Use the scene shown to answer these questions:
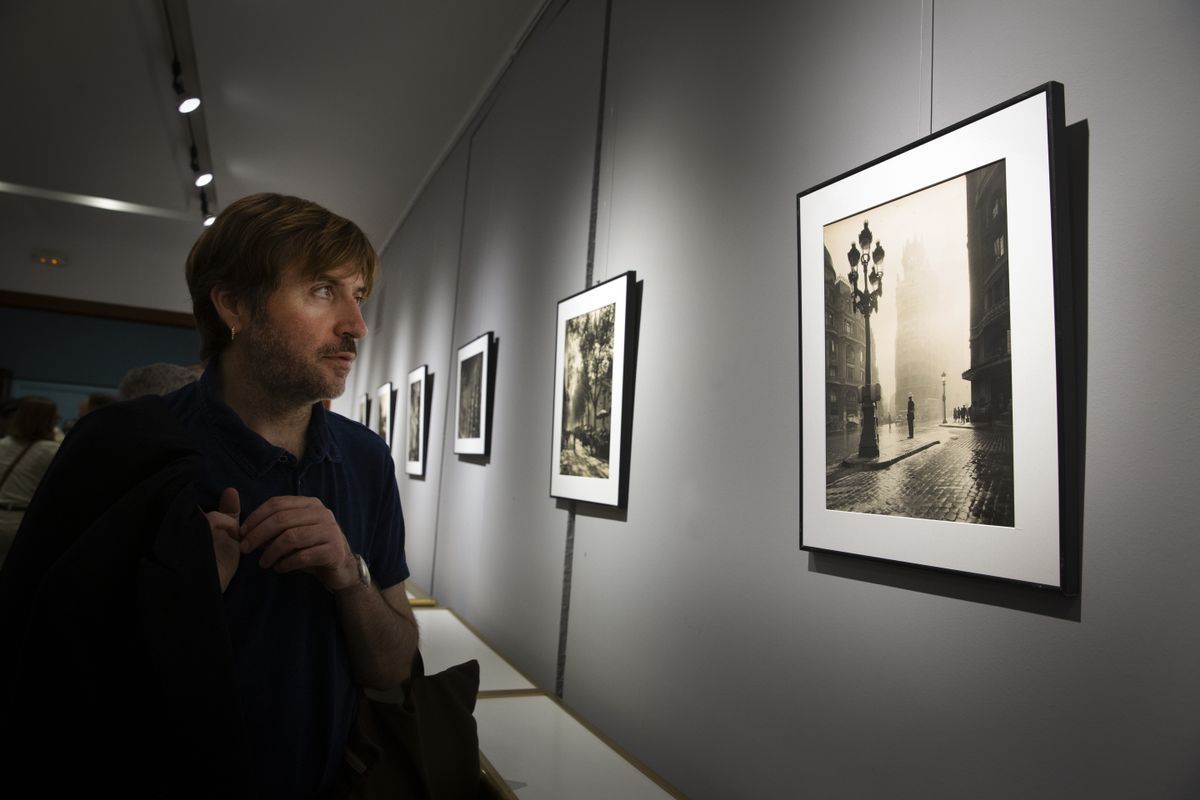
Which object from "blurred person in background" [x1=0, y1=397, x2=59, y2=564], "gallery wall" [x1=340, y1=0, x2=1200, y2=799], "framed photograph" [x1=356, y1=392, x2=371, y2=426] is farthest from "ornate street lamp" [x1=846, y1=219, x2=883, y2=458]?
"framed photograph" [x1=356, y1=392, x2=371, y2=426]

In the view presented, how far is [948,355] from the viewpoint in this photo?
1463 millimetres

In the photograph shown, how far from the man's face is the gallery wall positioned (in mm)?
1099

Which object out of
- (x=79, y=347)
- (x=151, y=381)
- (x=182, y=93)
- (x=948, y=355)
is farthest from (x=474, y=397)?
(x=79, y=347)

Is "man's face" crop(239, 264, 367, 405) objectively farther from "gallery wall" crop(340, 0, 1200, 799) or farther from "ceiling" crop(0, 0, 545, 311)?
"ceiling" crop(0, 0, 545, 311)

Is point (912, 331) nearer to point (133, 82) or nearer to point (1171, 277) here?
point (1171, 277)

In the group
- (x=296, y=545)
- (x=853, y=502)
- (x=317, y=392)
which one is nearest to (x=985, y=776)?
(x=853, y=502)

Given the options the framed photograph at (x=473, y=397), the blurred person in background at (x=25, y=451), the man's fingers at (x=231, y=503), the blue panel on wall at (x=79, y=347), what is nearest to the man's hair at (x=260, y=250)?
the man's fingers at (x=231, y=503)

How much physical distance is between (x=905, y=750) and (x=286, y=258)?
1.63m

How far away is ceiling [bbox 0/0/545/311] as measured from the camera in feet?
15.4

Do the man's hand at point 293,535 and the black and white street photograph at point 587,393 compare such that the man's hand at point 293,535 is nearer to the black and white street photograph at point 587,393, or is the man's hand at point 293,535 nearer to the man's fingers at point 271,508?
the man's fingers at point 271,508

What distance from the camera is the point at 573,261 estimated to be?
132 inches

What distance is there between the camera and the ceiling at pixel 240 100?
185 inches

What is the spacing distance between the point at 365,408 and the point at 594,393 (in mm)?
6692

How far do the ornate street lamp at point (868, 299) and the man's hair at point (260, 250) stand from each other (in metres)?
1.12
